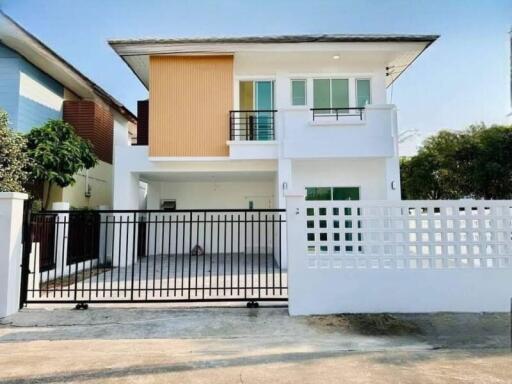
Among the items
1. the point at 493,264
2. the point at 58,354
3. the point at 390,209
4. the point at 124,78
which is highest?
the point at 124,78

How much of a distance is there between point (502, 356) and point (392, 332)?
139 centimetres

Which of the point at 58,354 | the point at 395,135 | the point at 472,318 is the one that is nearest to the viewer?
the point at 58,354

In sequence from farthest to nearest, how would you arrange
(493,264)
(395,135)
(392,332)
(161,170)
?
1. (161,170)
2. (395,135)
3. (493,264)
4. (392,332)

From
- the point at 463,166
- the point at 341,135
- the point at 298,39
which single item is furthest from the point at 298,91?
the point at 463,166

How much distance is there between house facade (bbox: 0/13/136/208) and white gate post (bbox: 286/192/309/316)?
32.1ft

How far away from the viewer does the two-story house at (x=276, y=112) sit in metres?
11.3

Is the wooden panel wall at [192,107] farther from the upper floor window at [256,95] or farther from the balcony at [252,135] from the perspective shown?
the upper floor window at [256,95]

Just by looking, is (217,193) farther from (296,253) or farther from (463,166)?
(463,166)

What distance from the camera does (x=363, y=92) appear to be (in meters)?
12.9

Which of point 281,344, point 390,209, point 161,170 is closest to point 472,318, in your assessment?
point 390,209

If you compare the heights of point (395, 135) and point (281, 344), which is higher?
point (395, 135)

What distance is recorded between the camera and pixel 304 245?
20.3 ft

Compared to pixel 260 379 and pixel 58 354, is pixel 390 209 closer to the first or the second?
pixel 260 379

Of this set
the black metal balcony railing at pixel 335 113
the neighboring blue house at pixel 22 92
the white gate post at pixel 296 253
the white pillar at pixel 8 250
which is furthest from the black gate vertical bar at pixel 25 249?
the black metal balcony railing at pixel 335 113
